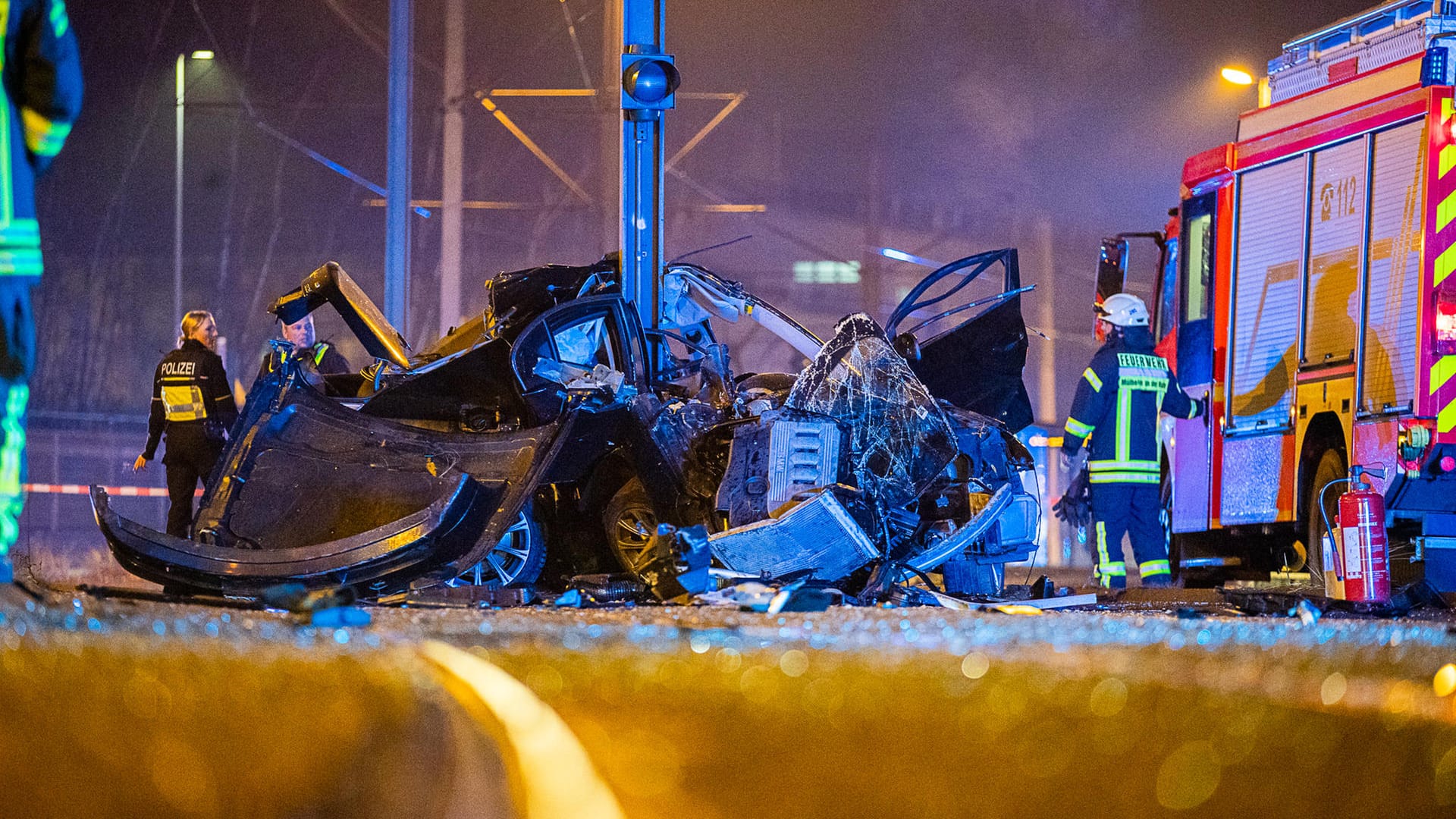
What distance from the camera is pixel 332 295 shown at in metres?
6.70

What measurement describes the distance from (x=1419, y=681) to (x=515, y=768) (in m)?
1.92

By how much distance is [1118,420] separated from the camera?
26.3 feet

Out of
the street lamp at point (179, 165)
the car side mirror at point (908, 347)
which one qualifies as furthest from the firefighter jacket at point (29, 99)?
the street lamp at point (179, 165)

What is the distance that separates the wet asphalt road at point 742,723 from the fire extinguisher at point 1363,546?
126 inches

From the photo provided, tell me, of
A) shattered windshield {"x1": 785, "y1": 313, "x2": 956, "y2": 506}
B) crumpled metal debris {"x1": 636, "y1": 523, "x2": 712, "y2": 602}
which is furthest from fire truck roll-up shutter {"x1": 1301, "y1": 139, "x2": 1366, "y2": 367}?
crumpled metal debris {"x1": 636, "y1": 523, "x2": 712, "y2": 602}

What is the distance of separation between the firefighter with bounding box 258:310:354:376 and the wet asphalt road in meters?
2.68

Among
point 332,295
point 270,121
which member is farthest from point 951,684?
point 270,121

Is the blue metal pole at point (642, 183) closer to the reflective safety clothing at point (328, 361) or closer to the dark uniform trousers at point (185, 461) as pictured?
the reflective safety clothing at point (328, 361)

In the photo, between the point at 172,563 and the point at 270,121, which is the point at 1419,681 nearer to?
the point at 172,563

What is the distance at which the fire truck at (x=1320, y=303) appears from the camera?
7.55 meters

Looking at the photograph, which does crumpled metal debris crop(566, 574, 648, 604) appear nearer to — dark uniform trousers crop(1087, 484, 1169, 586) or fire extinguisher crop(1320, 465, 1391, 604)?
dark uniform trousers crop(1087, 484, 1169, 586)

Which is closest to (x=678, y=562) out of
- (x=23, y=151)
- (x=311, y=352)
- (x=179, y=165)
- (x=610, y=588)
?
(x=610, y=588)

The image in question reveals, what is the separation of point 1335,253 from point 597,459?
475cm

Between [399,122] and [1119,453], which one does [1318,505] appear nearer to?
[1119,453]
